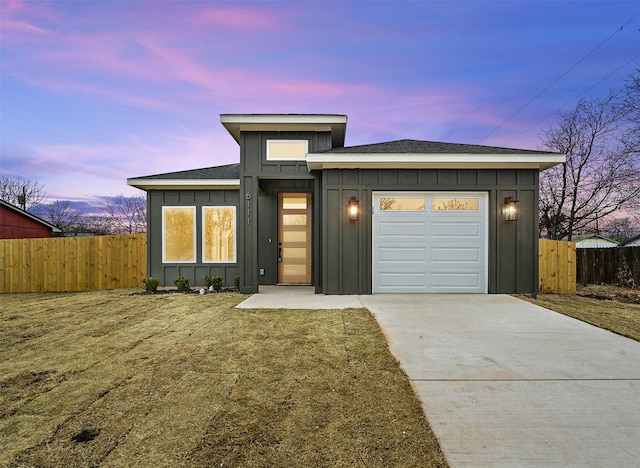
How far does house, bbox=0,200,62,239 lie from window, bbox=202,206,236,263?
1069cm

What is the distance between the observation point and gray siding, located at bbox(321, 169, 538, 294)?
6488mm

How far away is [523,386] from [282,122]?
19.6 feet

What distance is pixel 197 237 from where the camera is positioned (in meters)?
8.76

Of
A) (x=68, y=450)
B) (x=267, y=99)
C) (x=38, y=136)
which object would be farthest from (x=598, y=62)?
(x=38, y=136)

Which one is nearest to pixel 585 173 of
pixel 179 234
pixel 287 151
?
pixel 287 151

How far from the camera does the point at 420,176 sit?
21.4 feet

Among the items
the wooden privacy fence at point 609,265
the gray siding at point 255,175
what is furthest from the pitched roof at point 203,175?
the wooden privacy fence at point 609,265

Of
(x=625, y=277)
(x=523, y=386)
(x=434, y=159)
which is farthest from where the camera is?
(x=625, y=277)

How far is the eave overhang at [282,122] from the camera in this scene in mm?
6582

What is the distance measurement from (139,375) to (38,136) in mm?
18497

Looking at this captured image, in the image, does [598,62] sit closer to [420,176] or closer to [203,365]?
[420,176]

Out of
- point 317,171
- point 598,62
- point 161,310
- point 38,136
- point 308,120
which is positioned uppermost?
point 598,62

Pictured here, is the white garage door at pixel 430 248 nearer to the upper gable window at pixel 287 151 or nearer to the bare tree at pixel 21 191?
the upper gable window at pixel 287 151

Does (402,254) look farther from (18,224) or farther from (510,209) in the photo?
(18,224)
